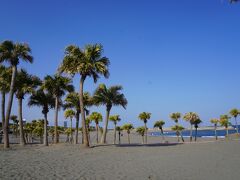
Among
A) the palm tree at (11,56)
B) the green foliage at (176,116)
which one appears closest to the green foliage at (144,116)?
the green foliage at (176,116)

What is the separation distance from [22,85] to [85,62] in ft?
32.1

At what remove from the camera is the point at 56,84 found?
3569 cm

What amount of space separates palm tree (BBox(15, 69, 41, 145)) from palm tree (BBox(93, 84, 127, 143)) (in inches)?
296

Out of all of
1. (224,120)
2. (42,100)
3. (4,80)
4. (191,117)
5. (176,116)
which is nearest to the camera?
(4,80)

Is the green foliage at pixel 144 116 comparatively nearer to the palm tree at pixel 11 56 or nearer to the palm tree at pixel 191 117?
the palm tree at pixel 191 117

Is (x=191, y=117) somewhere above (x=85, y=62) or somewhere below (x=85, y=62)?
below

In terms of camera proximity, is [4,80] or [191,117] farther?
[191,117]

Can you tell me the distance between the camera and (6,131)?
99.1 ft

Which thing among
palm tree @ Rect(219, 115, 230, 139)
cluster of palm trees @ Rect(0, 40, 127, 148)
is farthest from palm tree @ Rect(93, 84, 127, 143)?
palm tree @ Rect(219, 115, 230, 139)

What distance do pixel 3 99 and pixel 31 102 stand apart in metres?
5.20

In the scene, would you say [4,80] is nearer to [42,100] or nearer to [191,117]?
[42,100]

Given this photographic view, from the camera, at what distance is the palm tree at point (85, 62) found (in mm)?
28827

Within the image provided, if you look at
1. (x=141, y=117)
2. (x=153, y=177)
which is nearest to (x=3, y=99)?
(x=153, y=177)

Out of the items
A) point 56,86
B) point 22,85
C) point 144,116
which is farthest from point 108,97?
point 144,116
